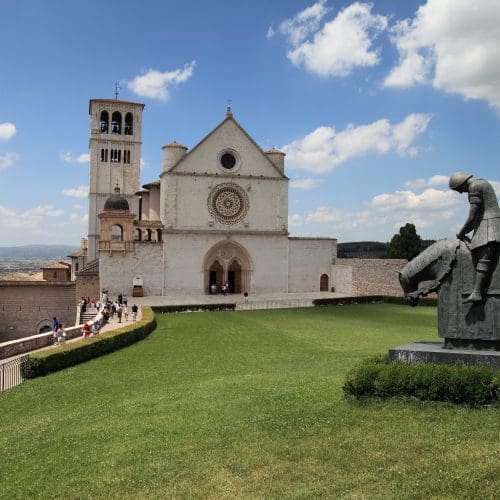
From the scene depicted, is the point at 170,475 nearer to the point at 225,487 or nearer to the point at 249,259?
the point at 225,487

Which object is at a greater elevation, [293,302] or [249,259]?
[249,259]

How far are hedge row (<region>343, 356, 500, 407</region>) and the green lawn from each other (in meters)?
0.18

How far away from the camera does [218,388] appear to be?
11844mm

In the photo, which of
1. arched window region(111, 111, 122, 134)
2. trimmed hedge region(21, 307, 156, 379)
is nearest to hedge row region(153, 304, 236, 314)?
trimmed hedge region(21, 307, 156, 379)

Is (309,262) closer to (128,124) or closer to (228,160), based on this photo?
(228,160)

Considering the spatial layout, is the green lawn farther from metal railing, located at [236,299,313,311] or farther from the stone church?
the stone church

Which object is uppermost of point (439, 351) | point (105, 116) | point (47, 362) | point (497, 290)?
point (105, 116)

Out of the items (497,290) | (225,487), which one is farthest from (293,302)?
(225,487)

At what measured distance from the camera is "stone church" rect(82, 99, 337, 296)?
142 ft

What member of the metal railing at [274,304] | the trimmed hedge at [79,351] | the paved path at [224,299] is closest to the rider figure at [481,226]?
the trimmed hedge at [79,351]

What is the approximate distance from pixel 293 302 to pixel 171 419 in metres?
31.1

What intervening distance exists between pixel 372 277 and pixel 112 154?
29601 millimetres

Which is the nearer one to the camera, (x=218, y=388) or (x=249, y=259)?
(x=218, y=388)

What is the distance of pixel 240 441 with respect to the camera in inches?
314
